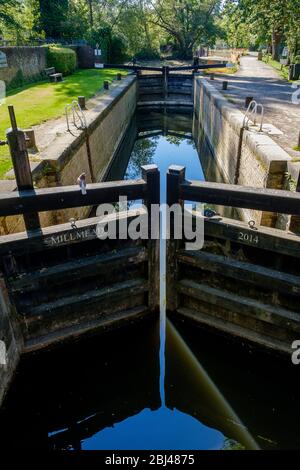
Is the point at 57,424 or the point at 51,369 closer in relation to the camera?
the point at 57,424

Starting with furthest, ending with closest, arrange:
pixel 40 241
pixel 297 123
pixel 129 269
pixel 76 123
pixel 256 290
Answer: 1. pixel 297 123
2. pixel 76 123
3. pixel 129 269
4. pixel 256 290
5. pixel 40 241

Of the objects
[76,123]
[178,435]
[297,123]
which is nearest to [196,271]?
[178,435]

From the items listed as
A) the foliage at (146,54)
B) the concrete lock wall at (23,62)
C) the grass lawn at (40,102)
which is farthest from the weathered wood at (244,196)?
the foliage at (146,54)

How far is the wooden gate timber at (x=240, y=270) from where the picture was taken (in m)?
4.32

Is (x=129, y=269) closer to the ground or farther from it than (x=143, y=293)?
farther from it

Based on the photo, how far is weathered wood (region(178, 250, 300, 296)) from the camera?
14.5 feet

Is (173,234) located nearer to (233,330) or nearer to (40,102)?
(233,330)

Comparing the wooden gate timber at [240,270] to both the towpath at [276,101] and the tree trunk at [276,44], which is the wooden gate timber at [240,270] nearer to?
the towpath at [276,101]

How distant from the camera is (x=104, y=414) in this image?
4.54m

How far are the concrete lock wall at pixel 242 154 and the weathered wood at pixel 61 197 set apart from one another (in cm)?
315

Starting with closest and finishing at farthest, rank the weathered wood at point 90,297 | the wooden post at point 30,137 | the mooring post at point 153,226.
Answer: the mooring post at point 153,226 < the weathered wood at point 90,297 < the wooden post at point 30,137

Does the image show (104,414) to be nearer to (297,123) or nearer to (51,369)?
(51,369)

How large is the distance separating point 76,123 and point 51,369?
645cm
